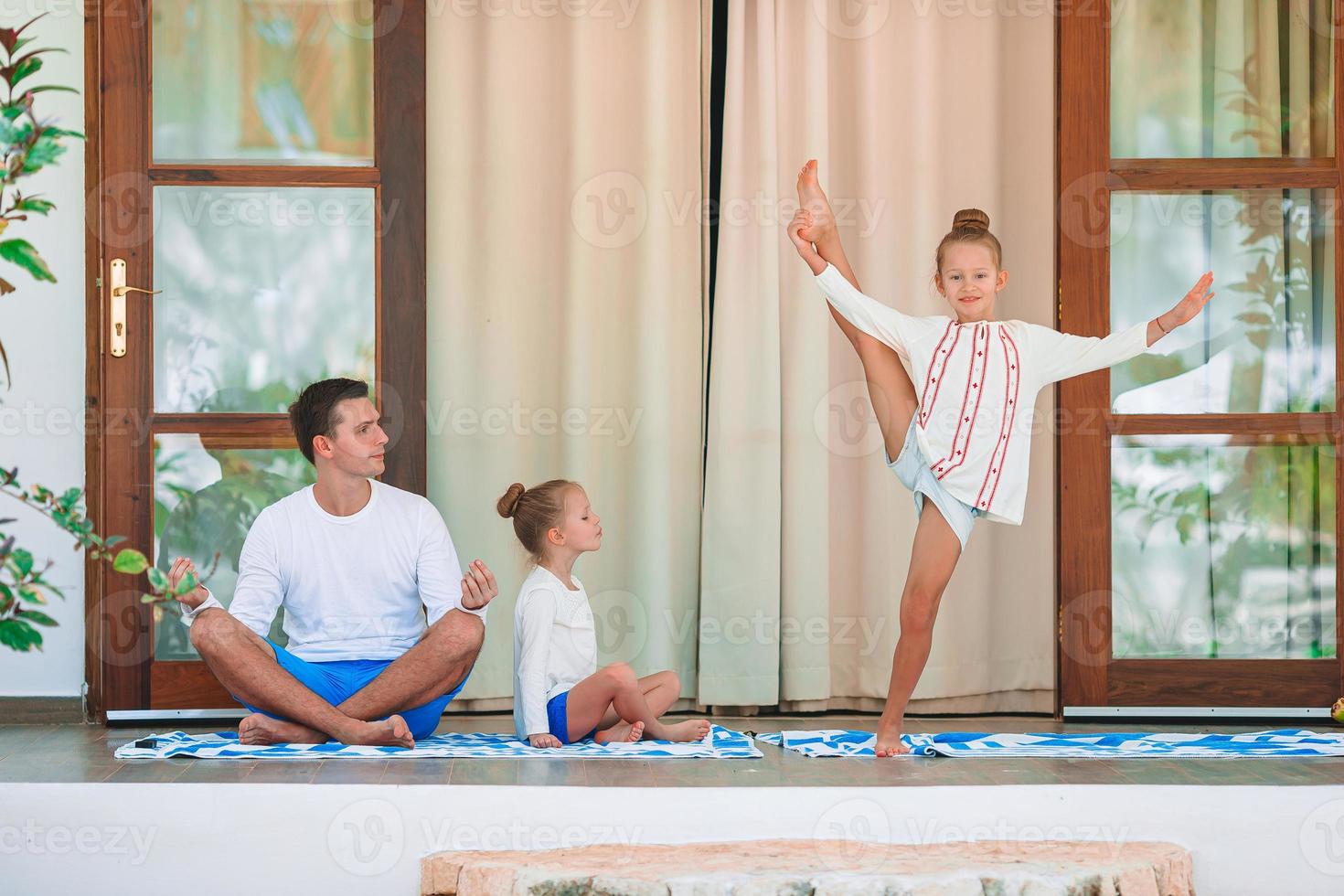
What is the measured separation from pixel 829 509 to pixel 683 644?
593mm

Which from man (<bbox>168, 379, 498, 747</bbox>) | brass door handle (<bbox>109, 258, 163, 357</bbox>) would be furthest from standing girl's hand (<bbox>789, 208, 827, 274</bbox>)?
brass door handle (<bbox>109, 258, 163, 357</bbox>)

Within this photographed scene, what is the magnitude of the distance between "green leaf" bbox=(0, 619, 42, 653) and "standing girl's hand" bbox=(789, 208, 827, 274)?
1.86 metres

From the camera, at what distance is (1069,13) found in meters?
3.77

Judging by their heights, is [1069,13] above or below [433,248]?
above

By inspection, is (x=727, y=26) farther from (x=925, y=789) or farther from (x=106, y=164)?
(x=925, y=789)

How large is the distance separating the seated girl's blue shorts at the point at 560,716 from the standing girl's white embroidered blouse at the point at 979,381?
1051mm

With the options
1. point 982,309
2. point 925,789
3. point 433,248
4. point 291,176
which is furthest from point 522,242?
point 925,789

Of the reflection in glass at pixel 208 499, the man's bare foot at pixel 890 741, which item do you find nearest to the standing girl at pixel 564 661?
the man's bare foot at pixel 890 741

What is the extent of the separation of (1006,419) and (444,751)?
1.53 metres

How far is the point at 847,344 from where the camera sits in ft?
13.6

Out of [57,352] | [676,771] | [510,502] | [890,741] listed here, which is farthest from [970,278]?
[57,352]

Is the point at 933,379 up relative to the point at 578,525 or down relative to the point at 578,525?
up

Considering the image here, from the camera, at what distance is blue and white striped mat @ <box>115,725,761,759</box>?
3.03 meters

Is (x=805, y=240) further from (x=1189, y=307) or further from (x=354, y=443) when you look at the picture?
(x=354, y=443)
